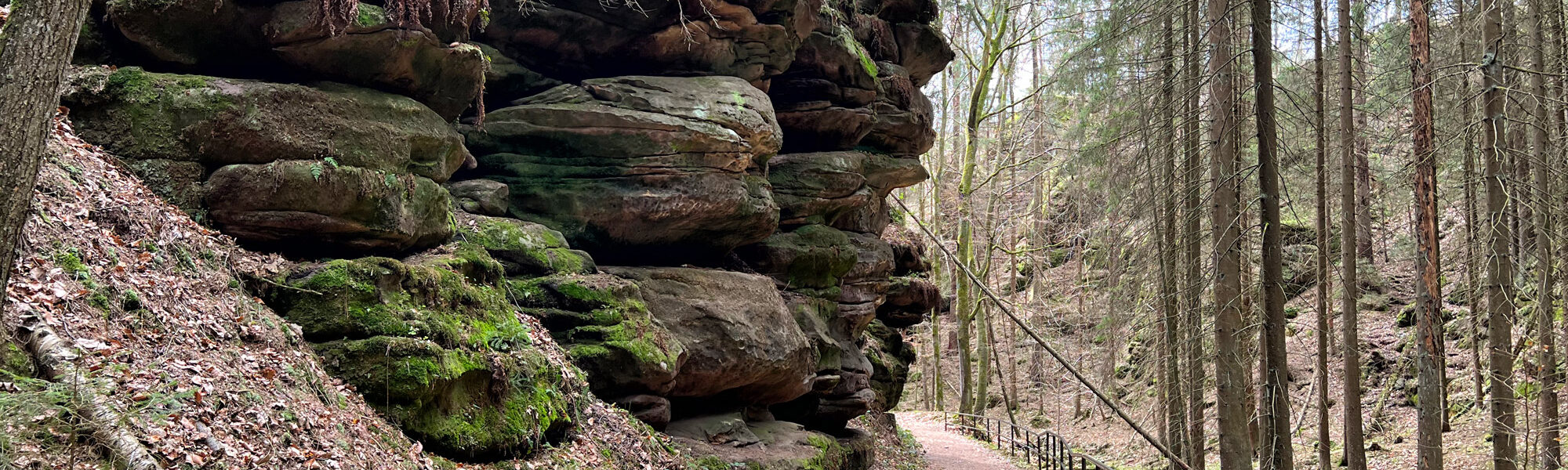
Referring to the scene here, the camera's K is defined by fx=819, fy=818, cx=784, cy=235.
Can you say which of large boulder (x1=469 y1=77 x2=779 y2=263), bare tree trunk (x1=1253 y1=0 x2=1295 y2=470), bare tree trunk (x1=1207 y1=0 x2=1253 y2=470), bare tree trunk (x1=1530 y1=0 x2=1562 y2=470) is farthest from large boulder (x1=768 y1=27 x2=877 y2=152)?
bare tree trunk (x1=1530 y1=0 x2=1562 y2=470)

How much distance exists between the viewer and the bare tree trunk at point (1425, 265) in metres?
10.5

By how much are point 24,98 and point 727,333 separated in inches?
304

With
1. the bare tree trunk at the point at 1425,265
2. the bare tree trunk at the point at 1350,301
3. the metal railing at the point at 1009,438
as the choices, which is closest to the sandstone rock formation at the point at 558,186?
the metal railing at the point at 1009,438

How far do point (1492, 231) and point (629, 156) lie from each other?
10209 millimetres

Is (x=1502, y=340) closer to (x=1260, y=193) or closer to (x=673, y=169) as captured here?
(x=1260, y=193)

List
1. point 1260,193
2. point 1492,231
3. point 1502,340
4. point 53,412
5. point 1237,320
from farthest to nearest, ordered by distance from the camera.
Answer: point 1502,340
point 1492,231
point 1237,320
point 1260,193
point 53,412

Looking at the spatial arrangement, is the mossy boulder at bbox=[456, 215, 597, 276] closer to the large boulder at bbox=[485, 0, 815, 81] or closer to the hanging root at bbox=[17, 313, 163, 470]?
the large boulder at bbox=[485, 0, 815, 81]

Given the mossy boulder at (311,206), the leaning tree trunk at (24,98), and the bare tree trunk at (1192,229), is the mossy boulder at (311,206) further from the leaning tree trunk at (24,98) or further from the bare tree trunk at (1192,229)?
the bare tree trunk at (1192,229)

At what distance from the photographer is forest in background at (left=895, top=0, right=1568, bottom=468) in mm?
8305

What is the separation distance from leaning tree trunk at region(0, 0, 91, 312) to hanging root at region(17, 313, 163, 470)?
28 cm

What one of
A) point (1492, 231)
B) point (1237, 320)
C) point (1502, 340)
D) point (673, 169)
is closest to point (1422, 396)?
point (1502, 340)

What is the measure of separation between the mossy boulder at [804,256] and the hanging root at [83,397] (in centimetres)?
989

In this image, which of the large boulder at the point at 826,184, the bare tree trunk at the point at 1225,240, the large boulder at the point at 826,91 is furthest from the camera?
the large boulder at the point at 826,91

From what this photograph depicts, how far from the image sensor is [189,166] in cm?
686
